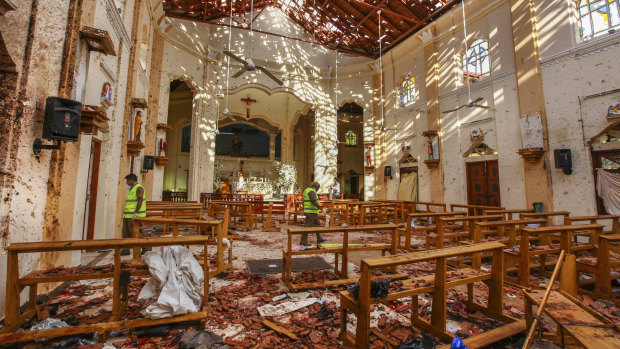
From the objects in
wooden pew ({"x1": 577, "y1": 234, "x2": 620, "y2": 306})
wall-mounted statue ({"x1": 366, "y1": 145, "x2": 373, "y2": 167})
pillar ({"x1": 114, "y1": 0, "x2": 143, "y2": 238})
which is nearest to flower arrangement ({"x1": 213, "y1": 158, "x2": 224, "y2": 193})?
wall-mounted statue ({"x1": 366, "y1": 145, "x2": 373, "y2": 167})

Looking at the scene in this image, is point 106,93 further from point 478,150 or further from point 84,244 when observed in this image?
point 478,150

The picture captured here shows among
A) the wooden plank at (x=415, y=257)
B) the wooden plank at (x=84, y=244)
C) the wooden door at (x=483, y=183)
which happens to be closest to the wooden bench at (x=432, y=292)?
the wooden plank at (x=415, y=257)

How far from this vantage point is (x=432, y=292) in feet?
8.64

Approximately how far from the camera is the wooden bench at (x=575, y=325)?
78.1 inches

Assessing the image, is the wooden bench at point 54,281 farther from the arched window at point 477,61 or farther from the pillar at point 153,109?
the arched window at point 477,61

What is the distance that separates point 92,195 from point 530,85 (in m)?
12.6

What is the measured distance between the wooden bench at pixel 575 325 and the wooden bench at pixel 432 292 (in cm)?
29

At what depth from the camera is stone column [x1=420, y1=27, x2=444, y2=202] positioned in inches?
461

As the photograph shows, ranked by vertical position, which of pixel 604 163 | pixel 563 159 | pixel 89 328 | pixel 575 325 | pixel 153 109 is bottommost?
pixel 89 328

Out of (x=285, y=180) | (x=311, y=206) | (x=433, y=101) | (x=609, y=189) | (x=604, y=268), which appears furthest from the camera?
(x=285, y=180)

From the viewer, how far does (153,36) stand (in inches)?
420

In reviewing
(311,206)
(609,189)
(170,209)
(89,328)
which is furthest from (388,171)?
(89,328)

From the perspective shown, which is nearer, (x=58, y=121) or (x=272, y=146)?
(x=58, y=121)

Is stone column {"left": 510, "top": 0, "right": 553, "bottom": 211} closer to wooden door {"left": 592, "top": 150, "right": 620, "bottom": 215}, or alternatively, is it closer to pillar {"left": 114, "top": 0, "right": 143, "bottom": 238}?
wooden door {"left": 592, "top": 150, "right": 620, "bottom": 215}
